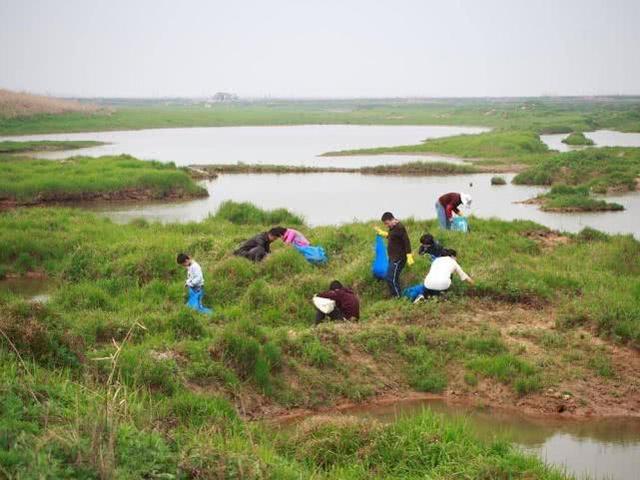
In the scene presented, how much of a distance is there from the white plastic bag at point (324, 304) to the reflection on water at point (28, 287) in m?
5.71

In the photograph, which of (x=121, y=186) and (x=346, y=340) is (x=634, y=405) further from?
(x=121, y=186)

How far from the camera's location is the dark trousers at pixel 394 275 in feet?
37.4

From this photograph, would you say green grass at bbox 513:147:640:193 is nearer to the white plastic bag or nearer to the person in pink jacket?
the person in pink jacket

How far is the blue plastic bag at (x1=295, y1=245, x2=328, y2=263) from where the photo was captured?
13.0 meters

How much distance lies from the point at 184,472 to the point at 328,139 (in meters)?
53.2

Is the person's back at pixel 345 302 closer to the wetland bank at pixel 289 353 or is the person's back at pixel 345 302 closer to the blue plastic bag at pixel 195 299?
the wetland bank at pixel 289 353

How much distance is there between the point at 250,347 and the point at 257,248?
14.0ft

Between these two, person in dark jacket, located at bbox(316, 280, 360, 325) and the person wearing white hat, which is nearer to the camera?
person in dark jacket, located at bbox(316, 280, 360, 325)

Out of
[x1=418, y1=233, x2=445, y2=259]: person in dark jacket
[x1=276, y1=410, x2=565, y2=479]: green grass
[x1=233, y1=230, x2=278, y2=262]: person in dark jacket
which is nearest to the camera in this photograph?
[x1=276, y1=410, x2=565, y2=479]: green grass

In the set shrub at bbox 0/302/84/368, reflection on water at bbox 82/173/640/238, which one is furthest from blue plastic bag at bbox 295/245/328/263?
reflection on water at bbox 82/173/640/238

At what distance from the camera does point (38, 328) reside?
764 centimetres

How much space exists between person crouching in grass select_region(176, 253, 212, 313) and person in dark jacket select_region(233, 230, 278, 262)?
1.79 m

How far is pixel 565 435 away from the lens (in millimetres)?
8336

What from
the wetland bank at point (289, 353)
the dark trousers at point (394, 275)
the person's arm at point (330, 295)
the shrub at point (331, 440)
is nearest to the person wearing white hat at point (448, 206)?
the wetland bank at point (289, 353)
